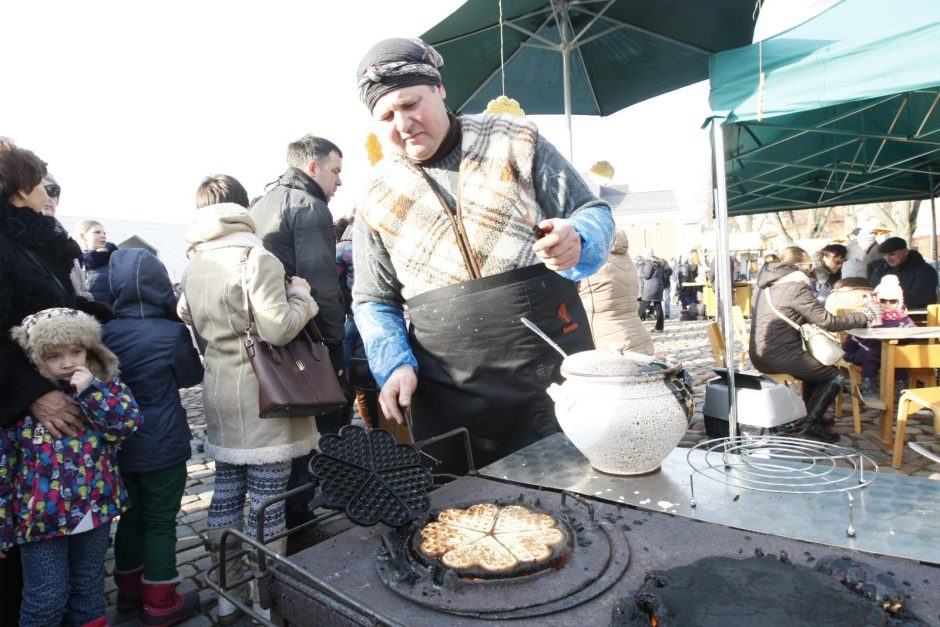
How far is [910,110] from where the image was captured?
6492mm

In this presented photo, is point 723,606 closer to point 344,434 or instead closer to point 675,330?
point 344,434

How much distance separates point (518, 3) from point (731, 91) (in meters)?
2.24

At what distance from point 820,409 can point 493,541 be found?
5.19 meters

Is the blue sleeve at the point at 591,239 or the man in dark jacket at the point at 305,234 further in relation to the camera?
the man in dark jacket at the point at 305,234

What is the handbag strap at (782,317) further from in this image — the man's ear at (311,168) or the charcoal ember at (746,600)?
the charcoal ember at (746,600)

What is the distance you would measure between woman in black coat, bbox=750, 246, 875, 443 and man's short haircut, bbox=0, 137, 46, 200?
565 centimetres

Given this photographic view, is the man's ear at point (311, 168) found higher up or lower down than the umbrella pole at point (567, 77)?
lower down

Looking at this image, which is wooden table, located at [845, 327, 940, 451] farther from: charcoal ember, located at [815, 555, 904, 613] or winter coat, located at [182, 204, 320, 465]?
winter coat, located at [182, 204, 320, 465]

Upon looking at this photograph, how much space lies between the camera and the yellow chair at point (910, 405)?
3.90m

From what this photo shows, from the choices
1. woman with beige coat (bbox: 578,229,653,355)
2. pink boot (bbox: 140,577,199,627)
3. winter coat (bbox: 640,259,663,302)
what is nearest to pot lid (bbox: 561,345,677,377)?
pink boot (bbox: 140,577,199,627)

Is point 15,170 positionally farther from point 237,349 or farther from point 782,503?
point 782,503

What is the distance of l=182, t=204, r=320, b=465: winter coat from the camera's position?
2.61 meters

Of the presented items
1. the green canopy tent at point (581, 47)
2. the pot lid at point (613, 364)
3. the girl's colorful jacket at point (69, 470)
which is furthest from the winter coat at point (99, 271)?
the green canopy tent at point (581, 47)

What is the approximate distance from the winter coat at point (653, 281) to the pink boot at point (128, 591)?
13295 mm
